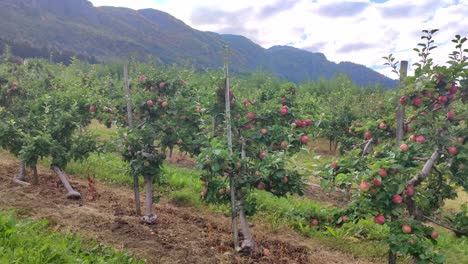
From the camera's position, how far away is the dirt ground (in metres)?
4.87

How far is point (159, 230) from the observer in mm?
5598

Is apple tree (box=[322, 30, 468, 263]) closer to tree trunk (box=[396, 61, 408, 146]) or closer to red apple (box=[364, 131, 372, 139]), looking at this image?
tree trunk (box=[396, 61, 408, 146])

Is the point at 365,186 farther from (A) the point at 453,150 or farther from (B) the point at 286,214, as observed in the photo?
(B) the point at 286,214

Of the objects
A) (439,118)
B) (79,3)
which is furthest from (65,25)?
(439,118)

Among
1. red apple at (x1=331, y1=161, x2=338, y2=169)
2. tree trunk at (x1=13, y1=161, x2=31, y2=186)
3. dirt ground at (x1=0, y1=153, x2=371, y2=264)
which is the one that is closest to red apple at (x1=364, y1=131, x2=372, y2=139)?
red apple at (x1=331, y1=161, x2=338, y2=169)

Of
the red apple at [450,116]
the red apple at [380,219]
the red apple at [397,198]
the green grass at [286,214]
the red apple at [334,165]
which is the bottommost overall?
the green grass at [286,214]

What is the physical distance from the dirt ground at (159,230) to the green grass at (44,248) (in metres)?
0.35

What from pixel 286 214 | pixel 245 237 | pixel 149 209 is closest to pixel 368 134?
pixel 245 237

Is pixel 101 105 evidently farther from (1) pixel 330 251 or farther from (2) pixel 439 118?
(2) pixel 439 118

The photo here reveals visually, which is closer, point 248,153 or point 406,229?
point 406,229

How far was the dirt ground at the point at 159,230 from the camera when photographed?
192 inches

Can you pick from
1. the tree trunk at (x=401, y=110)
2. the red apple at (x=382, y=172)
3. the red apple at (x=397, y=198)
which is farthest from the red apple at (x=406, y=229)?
the tree trunk at (x=401, y=110)

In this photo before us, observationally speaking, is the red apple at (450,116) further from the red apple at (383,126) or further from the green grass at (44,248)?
the green grass at (44,248)

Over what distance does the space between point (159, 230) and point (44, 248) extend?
2.02 metres
